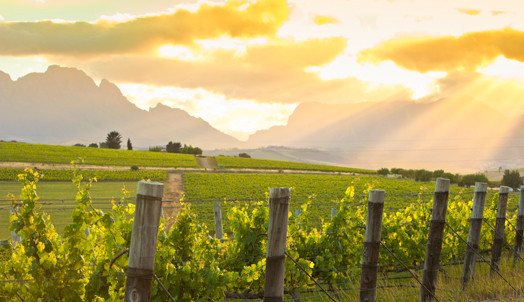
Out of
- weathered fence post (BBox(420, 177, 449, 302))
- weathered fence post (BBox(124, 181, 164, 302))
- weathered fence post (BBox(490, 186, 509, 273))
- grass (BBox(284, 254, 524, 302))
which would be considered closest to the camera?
weathered fence post (BBox(124, 181, 164, 302))

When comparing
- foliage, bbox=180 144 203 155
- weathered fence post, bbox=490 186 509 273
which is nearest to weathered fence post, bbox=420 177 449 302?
weathered fence post, bbox=490 186 509 273

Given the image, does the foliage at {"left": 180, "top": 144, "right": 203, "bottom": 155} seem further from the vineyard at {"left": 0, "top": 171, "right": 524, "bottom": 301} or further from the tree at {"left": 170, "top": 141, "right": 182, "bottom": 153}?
the vineyard at {"left": 0, "top": 171, "right": 524, "bottom": 301}

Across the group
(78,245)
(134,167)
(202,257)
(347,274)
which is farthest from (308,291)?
(134,167)

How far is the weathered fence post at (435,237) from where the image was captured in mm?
6469

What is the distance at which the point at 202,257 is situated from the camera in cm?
635

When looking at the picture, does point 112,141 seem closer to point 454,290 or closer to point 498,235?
point 498,235

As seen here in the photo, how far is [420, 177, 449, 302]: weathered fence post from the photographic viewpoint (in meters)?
6.47

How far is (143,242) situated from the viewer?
3543mm

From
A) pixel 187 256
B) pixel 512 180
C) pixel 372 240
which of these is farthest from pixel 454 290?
pixel 512 180

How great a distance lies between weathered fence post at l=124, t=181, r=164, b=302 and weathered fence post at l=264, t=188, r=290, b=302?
137 centimetres

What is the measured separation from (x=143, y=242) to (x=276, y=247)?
154 centimetres

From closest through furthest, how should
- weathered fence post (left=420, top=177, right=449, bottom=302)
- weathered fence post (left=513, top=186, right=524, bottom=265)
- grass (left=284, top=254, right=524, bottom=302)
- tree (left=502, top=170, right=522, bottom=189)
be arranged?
weathered fence post (left=420, top=177, right=449, bottom=302) < grass (left=284, top=254, right=524, bottom=302) < weathered fence post (left=513, top=186, right=524, bottom=265) < tree (left=502, top=170, right=522, bottom=189)

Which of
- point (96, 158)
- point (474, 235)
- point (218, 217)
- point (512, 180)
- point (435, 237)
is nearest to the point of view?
point (435, 237)

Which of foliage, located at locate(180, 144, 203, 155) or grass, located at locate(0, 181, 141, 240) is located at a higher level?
foliage, located at locate(180, 144, 203, 155)
